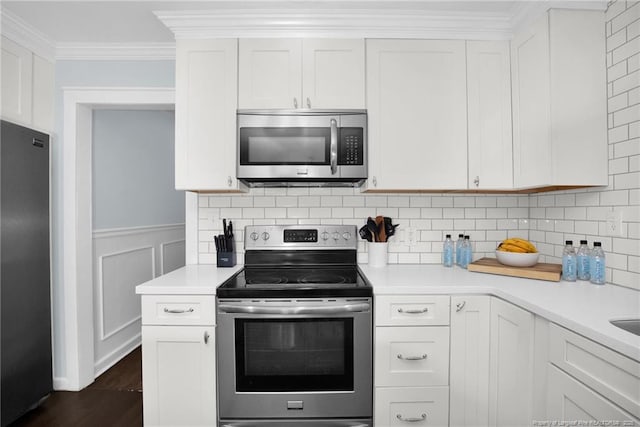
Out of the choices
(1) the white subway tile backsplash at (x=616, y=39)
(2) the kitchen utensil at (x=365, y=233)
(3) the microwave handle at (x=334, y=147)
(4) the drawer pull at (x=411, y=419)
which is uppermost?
(1) the white subway tile backsplash at (x=616, y=39)

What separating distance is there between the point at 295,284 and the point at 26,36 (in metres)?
2.36

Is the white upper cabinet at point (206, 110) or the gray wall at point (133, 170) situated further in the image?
the gray wall at point (133, 170)

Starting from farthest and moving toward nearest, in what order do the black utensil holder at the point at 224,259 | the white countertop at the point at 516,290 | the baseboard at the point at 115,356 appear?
1. the baseboard at the point at 115,356
2. the black utensil holder at the point at 224,259
3. the white countertop at the point at 516,290

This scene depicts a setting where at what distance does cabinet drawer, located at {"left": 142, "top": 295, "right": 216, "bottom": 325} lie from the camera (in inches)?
65.1

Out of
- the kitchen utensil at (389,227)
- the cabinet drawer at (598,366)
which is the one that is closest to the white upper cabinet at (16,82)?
the kitchen utensil at (389,227)

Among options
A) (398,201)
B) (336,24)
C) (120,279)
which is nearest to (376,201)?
(398,201)

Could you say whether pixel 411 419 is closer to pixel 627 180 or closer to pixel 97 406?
pixel 627 180

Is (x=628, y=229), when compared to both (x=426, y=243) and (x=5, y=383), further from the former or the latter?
(x=5, y=383)

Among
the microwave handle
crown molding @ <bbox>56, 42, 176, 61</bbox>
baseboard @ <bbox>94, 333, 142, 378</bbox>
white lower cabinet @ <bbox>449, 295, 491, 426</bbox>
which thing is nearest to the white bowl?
white lower cabinet @ <bbox>449, 295, 491, 426</bbox>

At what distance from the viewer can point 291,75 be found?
1.96 m

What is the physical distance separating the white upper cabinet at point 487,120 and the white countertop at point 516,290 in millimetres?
599

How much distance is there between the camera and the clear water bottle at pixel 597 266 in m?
1.66

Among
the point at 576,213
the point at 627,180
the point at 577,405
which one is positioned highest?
the point at 627,180

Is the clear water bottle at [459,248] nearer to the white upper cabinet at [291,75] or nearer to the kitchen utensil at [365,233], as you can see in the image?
the kitchen utensil at [365,233]
